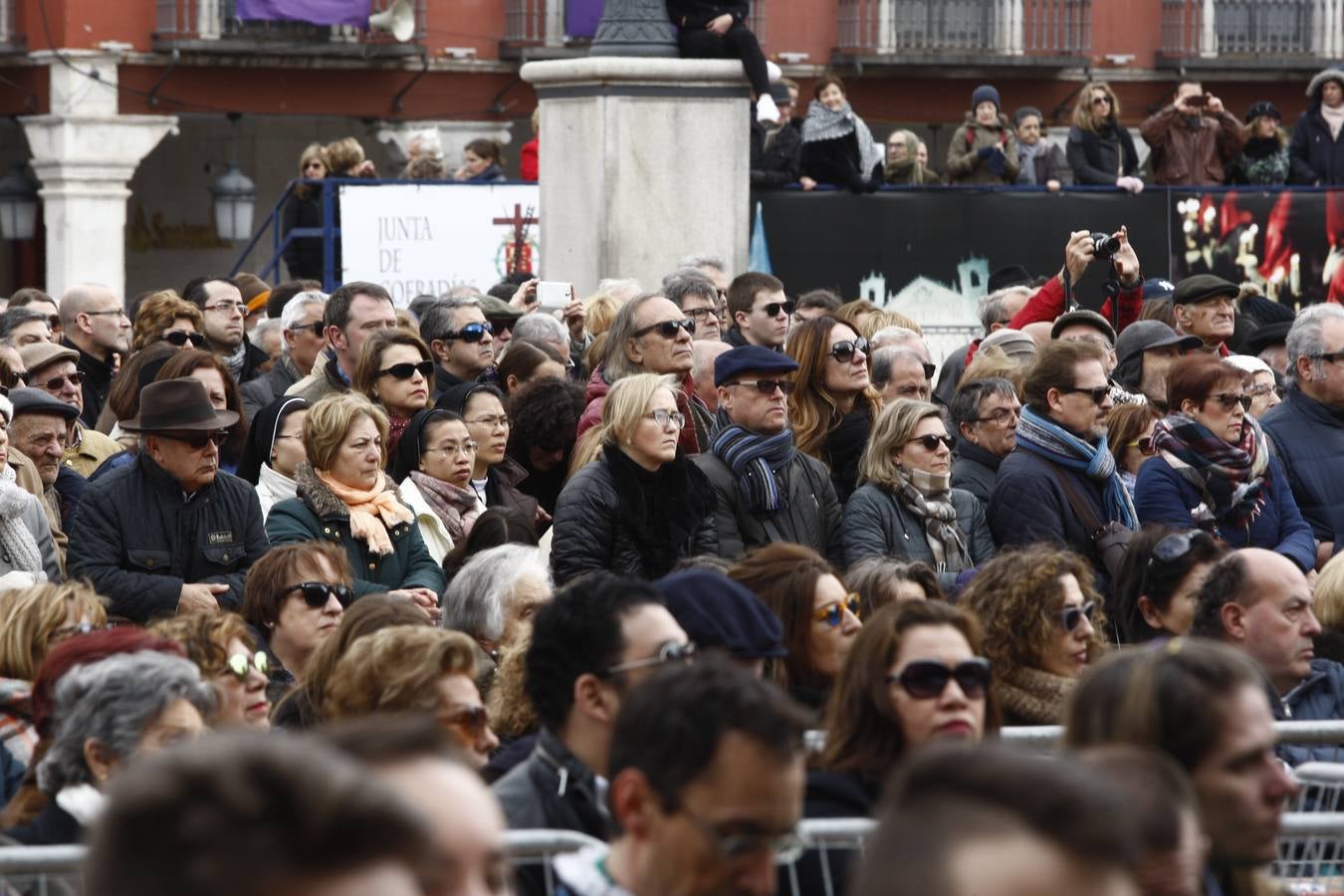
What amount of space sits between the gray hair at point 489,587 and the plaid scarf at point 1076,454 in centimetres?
214

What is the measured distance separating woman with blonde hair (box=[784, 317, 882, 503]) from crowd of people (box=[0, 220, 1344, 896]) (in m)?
0.02

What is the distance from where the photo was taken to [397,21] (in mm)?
28906

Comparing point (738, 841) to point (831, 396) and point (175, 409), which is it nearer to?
point (175, 409)

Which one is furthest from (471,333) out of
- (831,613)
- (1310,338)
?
(831,613)

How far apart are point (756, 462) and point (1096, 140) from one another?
8532 mm

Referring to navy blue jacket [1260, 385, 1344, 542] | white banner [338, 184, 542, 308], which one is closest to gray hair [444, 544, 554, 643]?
navy blue jacket [1260, 385, 1344, 542]

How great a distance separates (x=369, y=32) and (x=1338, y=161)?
16248 millimetres

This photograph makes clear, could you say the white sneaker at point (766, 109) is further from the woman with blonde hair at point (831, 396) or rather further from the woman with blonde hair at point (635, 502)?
the woman with blonde hair at point (635, 502)

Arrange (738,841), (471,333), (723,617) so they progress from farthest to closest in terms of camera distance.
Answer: (471,333) < (723,617) < (738,841)

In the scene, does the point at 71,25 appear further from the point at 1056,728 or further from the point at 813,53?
the point at 1056,728

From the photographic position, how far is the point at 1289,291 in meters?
14.8

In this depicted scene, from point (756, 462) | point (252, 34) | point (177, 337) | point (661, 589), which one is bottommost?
point (756, 462)

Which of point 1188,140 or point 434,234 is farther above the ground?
point 1188,140

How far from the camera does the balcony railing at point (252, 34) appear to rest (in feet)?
92.8
